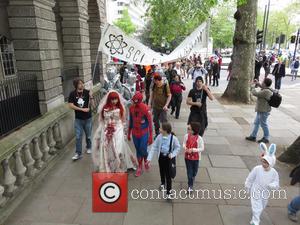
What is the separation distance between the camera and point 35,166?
5387 millimetres

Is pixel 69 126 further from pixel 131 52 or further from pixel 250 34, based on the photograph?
pixel 250 34

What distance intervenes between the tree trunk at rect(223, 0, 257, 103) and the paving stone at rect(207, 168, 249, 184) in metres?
7.86

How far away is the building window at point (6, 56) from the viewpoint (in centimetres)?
829

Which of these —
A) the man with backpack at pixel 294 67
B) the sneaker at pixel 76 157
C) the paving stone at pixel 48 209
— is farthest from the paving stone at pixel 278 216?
the man with backpack at pixel 294 67

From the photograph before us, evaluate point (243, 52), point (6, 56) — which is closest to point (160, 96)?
point (6, 56)

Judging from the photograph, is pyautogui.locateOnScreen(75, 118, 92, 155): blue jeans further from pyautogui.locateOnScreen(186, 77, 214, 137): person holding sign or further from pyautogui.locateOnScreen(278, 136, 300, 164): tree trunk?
pyautogui.locateOnScreen(278, 136, 300, 164): tree trunk

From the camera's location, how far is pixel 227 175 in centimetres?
551

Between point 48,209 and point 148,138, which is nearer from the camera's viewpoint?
point 48,209

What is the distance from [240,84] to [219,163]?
7.74 m

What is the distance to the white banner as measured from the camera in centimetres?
633

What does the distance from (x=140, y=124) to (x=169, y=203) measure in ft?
4.91

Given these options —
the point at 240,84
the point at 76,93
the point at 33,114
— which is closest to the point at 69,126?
the point at 33,114

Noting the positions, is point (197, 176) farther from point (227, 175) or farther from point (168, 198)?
point (168, 198)

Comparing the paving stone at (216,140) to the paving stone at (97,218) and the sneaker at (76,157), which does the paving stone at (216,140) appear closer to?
the sneaker at (76,157)
